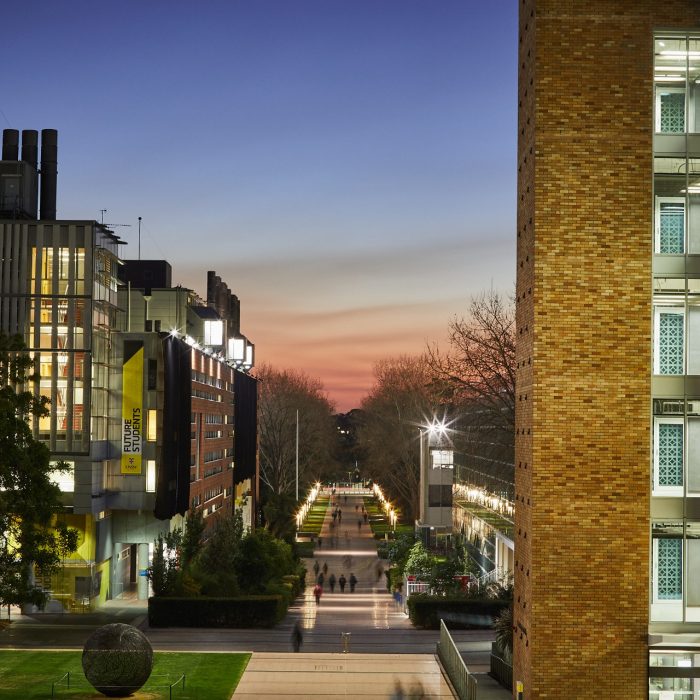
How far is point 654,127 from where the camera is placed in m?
21.6

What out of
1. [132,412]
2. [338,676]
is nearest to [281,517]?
[132,412]

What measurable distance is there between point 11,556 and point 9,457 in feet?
11.0

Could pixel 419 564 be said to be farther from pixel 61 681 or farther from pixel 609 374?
pixel 609 374

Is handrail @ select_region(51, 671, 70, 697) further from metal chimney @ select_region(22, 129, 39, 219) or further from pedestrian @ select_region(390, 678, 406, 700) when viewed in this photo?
metal chimney @ select_region(22, 129, 39, 219)

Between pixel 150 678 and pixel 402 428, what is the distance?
71.4 metres

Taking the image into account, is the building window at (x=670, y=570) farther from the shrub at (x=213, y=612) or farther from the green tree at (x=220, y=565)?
the green tree at (x=220, y=565)

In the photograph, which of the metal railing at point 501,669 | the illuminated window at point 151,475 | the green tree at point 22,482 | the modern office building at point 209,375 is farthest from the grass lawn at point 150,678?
the modern office building at point 209,375

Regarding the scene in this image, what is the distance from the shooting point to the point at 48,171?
5416 centimetres

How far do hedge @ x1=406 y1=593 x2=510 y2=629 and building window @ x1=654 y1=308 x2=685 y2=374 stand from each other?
23468 millimetres

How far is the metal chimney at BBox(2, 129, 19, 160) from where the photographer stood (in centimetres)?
5391

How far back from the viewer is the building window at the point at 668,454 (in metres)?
21.5

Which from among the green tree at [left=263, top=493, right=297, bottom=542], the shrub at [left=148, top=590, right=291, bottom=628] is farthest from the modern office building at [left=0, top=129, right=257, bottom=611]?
the green tree at [left=263, top=493, right=297, bottom=542]

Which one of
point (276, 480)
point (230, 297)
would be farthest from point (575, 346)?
point (276, 480)

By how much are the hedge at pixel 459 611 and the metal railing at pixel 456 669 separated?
21.6 feet
